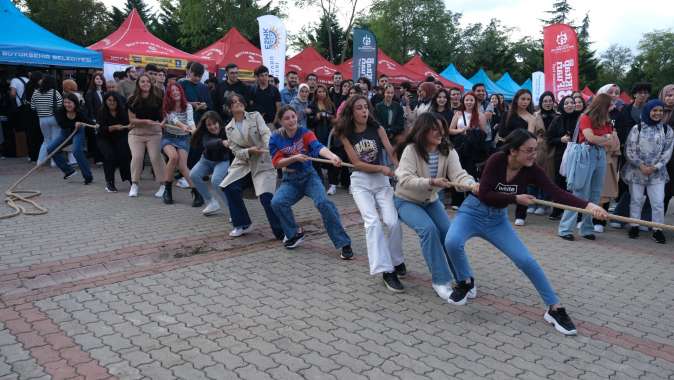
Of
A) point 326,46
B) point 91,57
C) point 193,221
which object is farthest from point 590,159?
point 326,46

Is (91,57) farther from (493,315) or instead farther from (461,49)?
(461,49)

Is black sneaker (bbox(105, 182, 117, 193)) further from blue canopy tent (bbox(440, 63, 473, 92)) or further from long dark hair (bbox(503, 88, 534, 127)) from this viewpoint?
blue canopy tent (bbox(440, 63, 473, 92))

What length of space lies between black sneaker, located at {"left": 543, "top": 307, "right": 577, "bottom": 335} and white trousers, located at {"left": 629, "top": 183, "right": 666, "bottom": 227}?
154 inches

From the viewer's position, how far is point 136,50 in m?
14.9

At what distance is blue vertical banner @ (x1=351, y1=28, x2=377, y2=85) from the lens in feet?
43.7

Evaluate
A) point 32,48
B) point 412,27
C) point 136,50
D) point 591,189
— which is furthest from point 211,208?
point 412,27

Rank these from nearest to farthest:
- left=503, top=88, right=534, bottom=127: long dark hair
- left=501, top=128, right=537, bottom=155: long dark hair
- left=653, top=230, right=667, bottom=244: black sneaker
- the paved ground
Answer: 1. the paved ground
2. left=501, top=128, right=537, bottom=155: long dark hair
3. left=653, top=230, right=667, bottom=244: black sneaker
4. left=503, top=88, right=534, bottom=127: long dark hair

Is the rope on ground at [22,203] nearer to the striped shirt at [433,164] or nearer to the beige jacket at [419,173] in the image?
the beige jacket at [419,173]

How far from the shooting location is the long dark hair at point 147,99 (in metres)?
8.09

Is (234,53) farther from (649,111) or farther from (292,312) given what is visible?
(292,312)

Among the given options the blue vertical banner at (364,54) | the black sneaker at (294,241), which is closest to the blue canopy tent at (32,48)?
the blue vertical banner at (364,54)

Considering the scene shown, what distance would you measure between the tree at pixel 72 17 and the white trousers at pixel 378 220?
42244mm

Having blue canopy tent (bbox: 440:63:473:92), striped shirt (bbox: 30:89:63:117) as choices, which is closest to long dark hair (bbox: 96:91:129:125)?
striped shirt (bbox: 30:89:63:117)

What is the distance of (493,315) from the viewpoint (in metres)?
4.19
